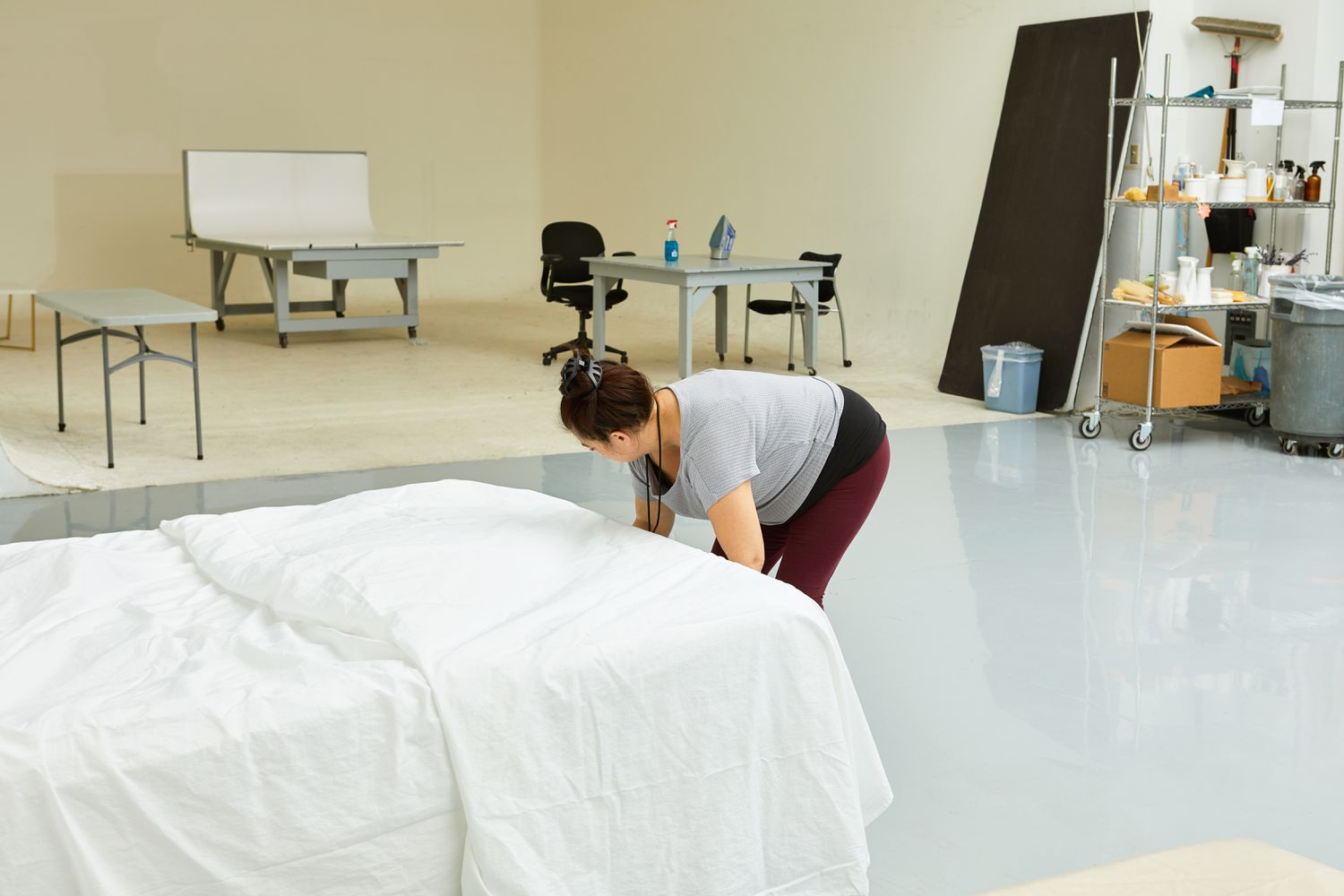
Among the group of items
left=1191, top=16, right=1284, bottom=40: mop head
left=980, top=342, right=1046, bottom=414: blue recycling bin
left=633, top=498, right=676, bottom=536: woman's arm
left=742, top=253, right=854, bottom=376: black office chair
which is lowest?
left=980, top=342, right=1046, bottom=414: blue recycling bin

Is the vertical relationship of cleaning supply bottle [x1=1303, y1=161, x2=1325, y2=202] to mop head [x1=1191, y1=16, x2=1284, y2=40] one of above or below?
below

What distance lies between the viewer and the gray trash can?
5.45 meters

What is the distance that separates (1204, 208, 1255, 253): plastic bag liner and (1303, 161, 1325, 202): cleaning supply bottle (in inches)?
13.4

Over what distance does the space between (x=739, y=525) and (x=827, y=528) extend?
40cm

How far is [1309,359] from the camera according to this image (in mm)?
5492

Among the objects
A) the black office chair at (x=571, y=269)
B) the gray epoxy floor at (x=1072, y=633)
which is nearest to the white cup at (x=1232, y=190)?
the gray epoxy floor at (x=1072, y=633)

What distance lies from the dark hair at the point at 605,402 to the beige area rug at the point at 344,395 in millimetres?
3289

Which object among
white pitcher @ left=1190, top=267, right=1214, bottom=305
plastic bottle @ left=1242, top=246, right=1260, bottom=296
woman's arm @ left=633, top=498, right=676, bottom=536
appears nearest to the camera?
woman's arm @ left=633, top=498, right=676, bottom=536

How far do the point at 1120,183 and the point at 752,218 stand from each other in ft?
11.3

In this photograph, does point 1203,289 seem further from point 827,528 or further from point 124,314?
point 124,314

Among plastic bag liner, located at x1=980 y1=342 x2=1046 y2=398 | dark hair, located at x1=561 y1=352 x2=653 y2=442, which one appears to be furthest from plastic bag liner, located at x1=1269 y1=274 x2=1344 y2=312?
dark hair, located at x1=561 y1=352 x2=653 y2=442

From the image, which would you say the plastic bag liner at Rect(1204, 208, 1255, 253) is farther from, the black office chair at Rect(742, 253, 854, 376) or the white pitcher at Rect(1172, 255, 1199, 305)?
the black office chair at Rect(742, 253, 854, 376)

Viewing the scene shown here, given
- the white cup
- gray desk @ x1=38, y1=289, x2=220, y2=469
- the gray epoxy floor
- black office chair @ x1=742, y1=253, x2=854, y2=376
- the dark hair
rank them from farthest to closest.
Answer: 1. black office chair @ x1=742, y1=253, x2=854, y2=376
2. the white cup
3. gray desk @ x1=38, y1=289, x2=220, y2=469
4. the gray epoxy floor
5. the dark hair

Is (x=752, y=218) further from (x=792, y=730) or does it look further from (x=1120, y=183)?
(x=792, y=730)
